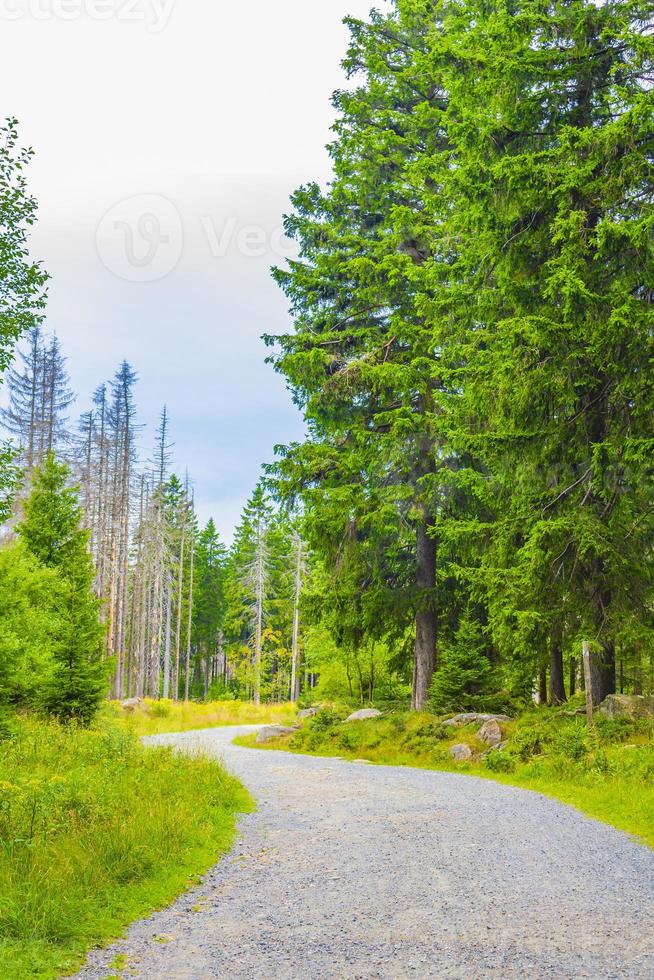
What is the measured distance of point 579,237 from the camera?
36.2ft

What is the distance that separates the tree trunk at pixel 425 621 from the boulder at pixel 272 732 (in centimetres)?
354

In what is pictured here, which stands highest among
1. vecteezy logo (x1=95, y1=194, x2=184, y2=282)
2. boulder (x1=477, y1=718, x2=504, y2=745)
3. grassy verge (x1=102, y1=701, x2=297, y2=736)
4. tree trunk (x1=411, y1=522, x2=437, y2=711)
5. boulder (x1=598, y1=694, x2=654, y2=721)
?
vecteezy logo (x1=95, y1=194, x2=184, y2=282)

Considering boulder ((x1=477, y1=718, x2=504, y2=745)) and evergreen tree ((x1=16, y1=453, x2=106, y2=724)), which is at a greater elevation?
evergreen tree ((x1=16, y1=453, x2=106, y2=724))

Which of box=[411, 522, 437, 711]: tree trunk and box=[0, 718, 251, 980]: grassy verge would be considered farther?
box=[411, 522, 437, 711]: tree trunk

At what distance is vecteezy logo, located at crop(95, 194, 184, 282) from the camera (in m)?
14.7

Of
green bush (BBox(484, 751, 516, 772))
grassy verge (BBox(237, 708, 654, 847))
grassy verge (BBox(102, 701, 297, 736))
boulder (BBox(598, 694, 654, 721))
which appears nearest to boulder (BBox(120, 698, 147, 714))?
grassy verge (BBox(102, 701, 297, 736))

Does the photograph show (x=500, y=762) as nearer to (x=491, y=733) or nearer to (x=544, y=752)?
(x=544, y=752)

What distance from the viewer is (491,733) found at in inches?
527

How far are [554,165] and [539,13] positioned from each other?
307 cm

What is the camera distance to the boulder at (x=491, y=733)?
13250 millimetres

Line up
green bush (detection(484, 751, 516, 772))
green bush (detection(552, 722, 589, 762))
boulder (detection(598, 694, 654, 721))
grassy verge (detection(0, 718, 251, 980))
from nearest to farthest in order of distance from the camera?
grassy verge (detection(0, 718, 251, 980)) → green bush (detection(552, 722, 589, 762)) → boulder (detection(598, 694, 654, 721)) → green bush (detection(484, 751, 516, 772))

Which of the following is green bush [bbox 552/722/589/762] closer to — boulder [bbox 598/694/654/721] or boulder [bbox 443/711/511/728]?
boulder [bbox 598/694/654/721]

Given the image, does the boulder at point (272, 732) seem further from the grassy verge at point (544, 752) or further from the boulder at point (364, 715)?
the boulder at point (364, 715)

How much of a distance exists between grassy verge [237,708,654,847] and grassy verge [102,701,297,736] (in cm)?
760
